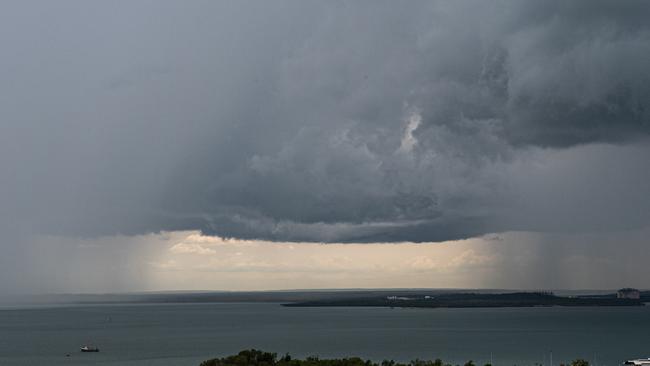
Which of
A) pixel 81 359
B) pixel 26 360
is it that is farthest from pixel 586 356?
pixel 26 360

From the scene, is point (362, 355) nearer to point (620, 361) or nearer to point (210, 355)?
point (210, 355)

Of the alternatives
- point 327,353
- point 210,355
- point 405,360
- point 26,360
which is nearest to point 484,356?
point 405,360

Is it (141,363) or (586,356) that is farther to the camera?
(586,356)

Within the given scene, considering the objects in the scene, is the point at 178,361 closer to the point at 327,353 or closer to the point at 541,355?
the point at 327,353

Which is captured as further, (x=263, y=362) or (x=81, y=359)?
(x=81, y=359)

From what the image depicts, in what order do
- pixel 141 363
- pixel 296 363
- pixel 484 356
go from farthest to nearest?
pixel 484 356 → pixel 141 363 → pixel 296 363

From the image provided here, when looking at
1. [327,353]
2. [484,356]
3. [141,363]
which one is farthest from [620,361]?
[141,363]

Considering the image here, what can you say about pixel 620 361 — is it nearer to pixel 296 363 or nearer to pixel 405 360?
pixel 405 360

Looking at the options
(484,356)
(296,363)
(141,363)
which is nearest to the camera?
(296,363)
